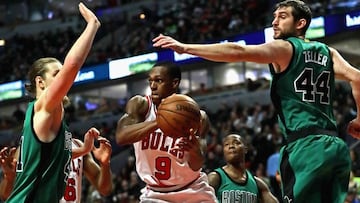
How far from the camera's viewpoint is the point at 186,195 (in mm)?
5527

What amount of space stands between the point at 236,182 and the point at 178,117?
1.89 m

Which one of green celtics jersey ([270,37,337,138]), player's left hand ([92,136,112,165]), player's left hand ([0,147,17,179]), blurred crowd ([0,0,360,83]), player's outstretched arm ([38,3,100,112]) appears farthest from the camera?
blurred crowd ([0,0,360,83])

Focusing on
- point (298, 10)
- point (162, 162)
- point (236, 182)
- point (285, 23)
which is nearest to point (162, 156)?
point (162, 162)

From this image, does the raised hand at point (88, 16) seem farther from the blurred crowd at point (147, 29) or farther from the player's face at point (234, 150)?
the blurred crowd at point (147, 29)

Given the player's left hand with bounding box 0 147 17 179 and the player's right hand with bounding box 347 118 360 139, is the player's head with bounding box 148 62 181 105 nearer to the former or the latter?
the player's left hand with bounding box 0 147 17 179

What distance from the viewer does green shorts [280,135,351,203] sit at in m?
4.69

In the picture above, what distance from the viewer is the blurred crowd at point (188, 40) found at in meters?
13.8

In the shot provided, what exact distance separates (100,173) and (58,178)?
1.89 metres

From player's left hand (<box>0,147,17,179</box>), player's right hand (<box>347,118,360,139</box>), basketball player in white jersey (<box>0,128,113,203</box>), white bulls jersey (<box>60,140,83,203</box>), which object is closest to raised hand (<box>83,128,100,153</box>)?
basketball player in white jersey (<box>0,128,113,203</box>)

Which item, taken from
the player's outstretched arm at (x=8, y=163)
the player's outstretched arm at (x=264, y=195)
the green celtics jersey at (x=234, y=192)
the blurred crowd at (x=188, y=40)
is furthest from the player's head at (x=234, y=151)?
the blurred crowd at (x=188, y=40)

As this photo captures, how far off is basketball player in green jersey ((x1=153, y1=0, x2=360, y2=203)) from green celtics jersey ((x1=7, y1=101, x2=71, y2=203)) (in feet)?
3.11

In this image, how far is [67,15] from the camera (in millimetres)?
31391

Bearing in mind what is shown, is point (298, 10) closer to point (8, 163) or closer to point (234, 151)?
point (234, 151)

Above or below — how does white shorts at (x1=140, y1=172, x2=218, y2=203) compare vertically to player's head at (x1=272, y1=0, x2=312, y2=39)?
below
